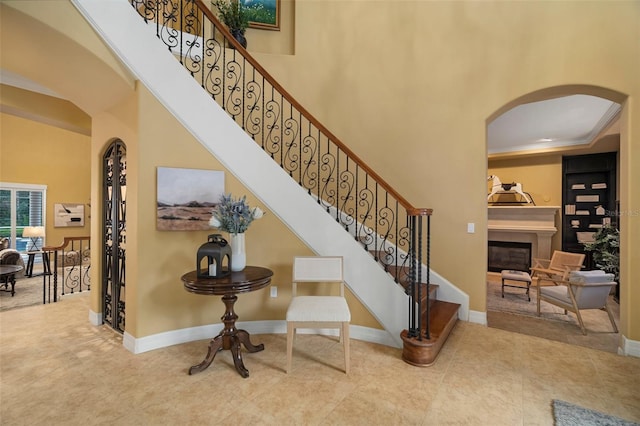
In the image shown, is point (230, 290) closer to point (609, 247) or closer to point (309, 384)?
point (309, 384)

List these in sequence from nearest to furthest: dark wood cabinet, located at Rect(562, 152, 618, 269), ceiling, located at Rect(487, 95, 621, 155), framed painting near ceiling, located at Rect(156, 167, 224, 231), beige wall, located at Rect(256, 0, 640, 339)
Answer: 1. framed painting near ceiling, located at Rect(156, 167, 224, 231)
2. beige wall, located at Rect(256, 0, 640, 339)
3. ceiling, located at Rect(487, 95, 621, 155)
4. dark wood cabinet, located at Rect(562, 152, 618, 269)

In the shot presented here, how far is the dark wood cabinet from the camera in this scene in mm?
6465

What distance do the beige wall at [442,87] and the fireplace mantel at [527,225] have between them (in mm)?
3880

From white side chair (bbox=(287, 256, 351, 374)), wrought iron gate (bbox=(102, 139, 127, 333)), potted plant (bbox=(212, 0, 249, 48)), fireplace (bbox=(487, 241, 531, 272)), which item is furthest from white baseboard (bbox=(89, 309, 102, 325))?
fireplace (bbox=(487, 241, 531, 272))

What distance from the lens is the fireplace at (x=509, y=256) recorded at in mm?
6977

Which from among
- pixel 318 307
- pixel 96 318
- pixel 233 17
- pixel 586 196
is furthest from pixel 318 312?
pixel 586 196

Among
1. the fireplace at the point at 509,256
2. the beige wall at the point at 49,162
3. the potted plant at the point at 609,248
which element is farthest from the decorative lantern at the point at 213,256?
the beige wall at the point at 49,162

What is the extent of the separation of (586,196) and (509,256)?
79.6 inches

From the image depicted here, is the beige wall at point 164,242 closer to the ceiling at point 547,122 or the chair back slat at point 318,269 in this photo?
the chair back slat at point 318,269

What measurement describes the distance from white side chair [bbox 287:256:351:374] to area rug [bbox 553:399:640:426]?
4.95 feet

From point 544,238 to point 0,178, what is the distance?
13212 mm

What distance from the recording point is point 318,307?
8.73 feet

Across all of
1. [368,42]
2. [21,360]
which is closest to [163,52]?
[368,42]

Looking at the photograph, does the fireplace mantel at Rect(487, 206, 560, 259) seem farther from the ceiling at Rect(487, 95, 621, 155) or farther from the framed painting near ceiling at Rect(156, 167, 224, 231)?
the framed painting near ceiling at Rect(156, 167, 224, 231)
